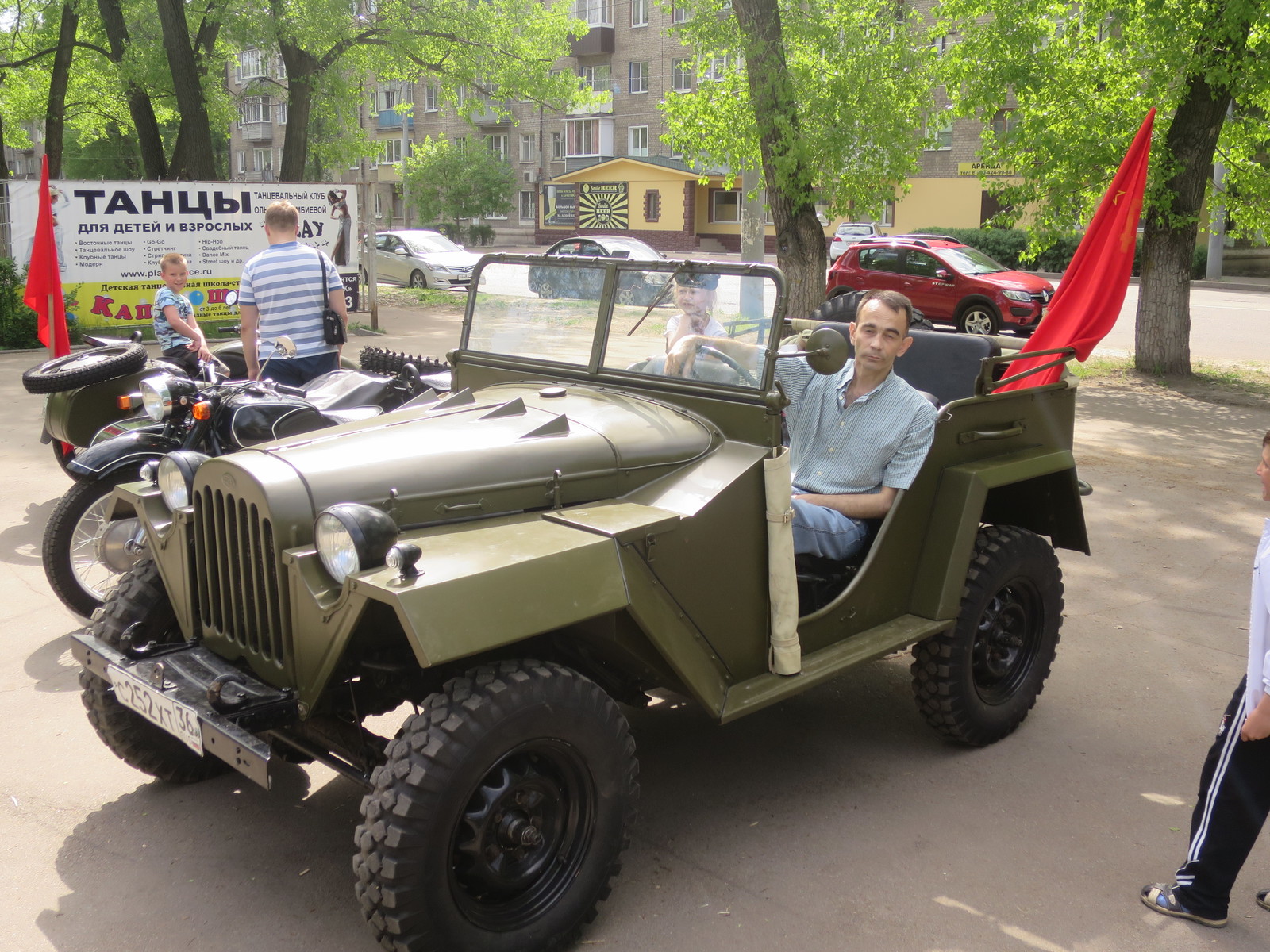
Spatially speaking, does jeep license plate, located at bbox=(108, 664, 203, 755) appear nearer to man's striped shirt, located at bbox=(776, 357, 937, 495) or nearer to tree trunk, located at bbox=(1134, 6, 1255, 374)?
man's striped shirt, located at bbox=(776, 357, 937, 495)

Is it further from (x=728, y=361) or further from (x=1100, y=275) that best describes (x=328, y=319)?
(x=1100, y=275)

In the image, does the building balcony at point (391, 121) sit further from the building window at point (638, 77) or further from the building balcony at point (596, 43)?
the building window at point (638, 77)

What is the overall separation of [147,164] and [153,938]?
739 inches

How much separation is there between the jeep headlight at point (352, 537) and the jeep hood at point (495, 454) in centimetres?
18

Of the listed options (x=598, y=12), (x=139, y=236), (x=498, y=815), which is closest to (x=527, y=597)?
(x=498, y=815)

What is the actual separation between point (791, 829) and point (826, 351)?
5.06 ft

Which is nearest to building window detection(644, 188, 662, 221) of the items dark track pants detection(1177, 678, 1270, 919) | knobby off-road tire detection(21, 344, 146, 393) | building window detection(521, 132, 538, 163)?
building window detection(521, 132, 538, 163)

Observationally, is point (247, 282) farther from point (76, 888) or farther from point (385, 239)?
point (385, 239)

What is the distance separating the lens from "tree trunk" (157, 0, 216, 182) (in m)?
16.4

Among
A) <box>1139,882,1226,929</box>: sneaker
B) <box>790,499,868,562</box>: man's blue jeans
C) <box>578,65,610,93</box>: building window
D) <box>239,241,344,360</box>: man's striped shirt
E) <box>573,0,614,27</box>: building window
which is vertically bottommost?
<box>1139,882,1226,929</box>: sneaker

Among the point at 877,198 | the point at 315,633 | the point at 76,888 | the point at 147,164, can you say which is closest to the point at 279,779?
the point at 76,888

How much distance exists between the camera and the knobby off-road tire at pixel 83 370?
5891 millimetres

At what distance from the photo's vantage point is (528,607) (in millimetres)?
2762

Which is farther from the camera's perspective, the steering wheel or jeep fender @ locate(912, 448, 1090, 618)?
jeep fender @ locate(912, 448, 1090, 618)
